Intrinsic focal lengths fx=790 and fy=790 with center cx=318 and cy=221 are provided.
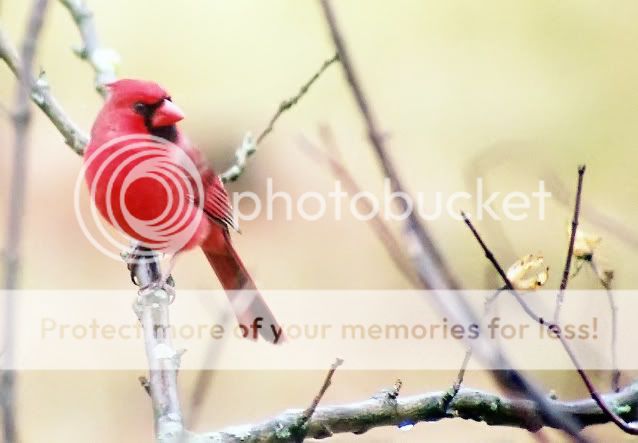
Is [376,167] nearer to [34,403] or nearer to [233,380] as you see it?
[233,380]

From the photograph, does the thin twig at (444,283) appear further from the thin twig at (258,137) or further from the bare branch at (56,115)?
the bare branch at (56,115)

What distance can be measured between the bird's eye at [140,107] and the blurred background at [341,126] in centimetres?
5

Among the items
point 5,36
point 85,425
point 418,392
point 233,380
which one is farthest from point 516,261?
point 5,36

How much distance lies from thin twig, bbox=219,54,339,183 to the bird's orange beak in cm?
10

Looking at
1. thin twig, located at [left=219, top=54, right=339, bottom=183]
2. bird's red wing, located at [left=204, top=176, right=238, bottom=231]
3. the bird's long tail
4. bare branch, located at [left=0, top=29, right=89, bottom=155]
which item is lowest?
the bird's long tail

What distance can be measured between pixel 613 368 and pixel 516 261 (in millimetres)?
204

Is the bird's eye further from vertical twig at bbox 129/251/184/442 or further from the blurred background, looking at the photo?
vertical twig at bbox 129/251/184/442

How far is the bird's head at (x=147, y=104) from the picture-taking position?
114cm

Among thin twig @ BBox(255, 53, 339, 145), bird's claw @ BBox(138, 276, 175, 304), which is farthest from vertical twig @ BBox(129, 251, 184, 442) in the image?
thin twig @ BBox(255, 53, 339, 145)

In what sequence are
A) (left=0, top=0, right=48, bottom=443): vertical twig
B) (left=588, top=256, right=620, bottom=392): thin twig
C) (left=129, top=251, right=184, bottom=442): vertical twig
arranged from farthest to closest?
(left=588, top=256, right=620, bottom=392): thin twig, (left=129, top=251, right=184, bottom=442): vertical twig, (left=0, top=0, right=48, bottom=443): vertical twig

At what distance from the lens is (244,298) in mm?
1166

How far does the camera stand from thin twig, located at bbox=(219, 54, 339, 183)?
1178 mm

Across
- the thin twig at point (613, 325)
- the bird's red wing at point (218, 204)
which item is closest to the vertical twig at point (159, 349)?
the bird's red wing at point (218, 204)

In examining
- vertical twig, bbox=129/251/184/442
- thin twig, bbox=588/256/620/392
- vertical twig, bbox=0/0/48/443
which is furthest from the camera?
thin twig, bbox=588/256/620/392
